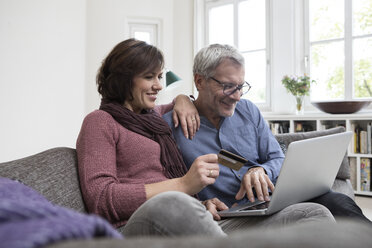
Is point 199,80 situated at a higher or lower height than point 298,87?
lower

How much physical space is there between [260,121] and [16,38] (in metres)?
3.49

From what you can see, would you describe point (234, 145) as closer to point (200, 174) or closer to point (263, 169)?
point (263, 169)

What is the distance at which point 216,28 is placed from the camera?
5.53 metres

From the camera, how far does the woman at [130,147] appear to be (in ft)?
4.15

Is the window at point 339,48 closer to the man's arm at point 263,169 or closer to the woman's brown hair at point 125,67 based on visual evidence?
the man's arm at point 263,169

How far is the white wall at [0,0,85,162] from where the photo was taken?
13.5 ft

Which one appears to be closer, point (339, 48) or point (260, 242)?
point (260, 242)

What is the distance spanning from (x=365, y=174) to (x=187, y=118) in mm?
2792

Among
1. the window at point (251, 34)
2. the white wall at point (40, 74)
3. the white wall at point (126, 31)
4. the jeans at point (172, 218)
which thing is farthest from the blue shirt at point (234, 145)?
the white wall at point (126, 31)

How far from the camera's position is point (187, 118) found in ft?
5.70

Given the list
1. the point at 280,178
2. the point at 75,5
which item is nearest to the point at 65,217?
the point at 280,178

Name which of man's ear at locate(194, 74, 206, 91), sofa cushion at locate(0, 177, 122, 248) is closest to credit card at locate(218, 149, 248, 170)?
man's ear at locate(194, 74, 206, 91)

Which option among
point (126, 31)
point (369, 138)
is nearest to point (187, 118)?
point (369, 138)

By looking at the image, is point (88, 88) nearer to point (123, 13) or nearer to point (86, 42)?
point (86, 42)
